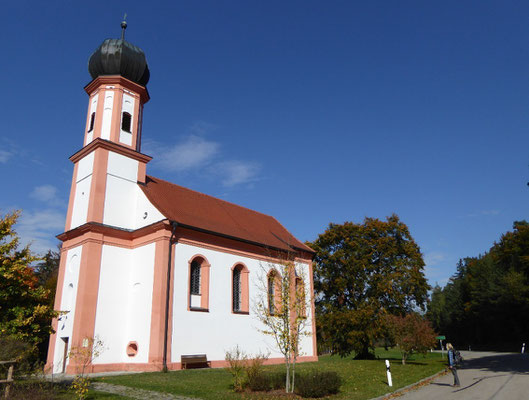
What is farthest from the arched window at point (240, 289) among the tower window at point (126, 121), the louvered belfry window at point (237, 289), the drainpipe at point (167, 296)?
the tower window at point (126, 121)

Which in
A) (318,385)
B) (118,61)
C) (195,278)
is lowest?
(318,385)

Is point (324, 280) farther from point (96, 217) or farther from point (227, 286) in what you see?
point (96, 217)

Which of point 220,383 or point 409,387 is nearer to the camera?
point 409,387

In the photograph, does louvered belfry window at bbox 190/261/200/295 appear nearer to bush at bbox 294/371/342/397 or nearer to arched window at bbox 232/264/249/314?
arched window at bbox 232/264/249/314

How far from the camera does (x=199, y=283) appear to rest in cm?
2014

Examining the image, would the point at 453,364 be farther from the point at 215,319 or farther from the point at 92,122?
the point at 92,122

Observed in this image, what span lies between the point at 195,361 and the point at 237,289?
4.81 meters

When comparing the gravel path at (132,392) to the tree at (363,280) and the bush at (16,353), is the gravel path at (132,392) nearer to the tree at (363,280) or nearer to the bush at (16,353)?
the bush at (16,353)

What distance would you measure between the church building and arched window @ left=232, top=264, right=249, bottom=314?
0.17 ft

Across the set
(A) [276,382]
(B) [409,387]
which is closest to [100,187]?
(A) [276,382]

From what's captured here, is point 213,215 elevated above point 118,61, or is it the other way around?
point 118,61

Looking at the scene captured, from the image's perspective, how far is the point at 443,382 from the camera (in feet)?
45.3

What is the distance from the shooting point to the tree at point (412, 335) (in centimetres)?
2128

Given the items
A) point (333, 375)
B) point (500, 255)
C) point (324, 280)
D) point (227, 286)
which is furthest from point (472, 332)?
point (333, 375)
